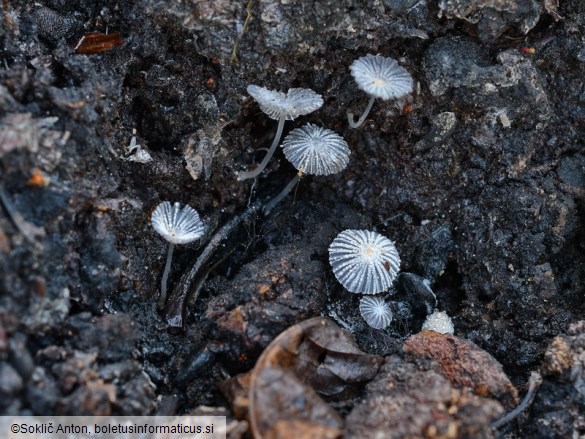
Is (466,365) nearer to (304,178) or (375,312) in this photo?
(375,312)

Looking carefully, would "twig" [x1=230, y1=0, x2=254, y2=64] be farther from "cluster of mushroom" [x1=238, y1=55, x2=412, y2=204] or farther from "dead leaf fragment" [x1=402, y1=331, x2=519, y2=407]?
"dead leaf fragment" [x1=402, y1=331, x2=519, y2=407]

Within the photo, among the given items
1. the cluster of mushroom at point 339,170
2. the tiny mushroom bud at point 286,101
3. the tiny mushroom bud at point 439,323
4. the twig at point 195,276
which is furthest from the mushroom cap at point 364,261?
the tiny mushroom bud at point 286,101

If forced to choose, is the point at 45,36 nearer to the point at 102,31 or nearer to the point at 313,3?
the point at 102,31

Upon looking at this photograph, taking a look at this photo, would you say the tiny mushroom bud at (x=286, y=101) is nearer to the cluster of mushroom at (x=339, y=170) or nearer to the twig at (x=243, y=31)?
the cluster of mushroom at (x=339, y=170)

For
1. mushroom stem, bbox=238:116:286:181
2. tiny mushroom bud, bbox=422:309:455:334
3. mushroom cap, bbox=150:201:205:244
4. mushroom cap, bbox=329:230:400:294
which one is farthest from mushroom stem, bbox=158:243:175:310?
tiny mushroom bud, bbox=422:309:455:334

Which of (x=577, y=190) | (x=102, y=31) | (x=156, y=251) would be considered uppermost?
(x=102, y=31)

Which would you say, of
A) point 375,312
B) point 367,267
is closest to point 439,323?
point 375,312

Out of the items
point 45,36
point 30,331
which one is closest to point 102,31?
point 45,36
